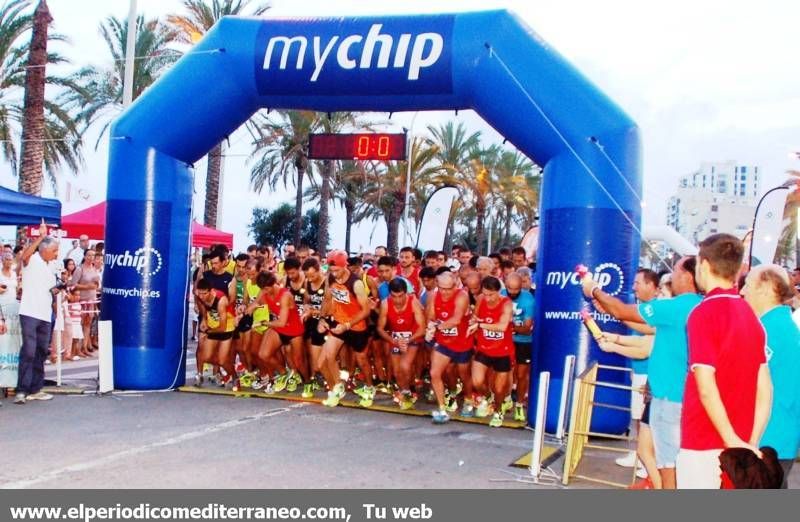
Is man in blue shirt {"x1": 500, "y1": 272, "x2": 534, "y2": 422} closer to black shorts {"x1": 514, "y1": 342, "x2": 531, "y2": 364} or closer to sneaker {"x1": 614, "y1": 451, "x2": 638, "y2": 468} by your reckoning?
black shorts {"x1": 514, "y1": 342, "x2": 531, "y2": 364}

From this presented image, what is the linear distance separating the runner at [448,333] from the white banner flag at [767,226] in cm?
683

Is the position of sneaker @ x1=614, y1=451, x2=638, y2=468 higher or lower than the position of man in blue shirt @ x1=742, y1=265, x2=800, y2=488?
lower

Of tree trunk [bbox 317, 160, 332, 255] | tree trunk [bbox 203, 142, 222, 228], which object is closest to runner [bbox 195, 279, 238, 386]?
tree trunk [bbox 203, 142, 222, 228]

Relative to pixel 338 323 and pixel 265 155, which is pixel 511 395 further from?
pixel 265 155

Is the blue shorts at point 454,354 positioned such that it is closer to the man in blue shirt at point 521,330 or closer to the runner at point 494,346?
the runner at point 494,346

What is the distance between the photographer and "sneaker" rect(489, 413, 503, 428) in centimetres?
864

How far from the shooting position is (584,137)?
809 cm

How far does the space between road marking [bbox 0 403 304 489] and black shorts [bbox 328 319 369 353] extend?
3.60 ft

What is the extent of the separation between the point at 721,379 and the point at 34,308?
7.68 meters

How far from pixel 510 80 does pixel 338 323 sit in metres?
3.49

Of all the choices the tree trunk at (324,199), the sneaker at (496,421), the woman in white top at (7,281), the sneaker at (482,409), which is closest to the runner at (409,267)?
the sneaker at (482,409)

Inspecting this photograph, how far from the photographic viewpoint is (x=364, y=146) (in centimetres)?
1036

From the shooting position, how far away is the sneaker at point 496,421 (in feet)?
28.3

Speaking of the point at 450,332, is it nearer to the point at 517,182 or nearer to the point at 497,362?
the point at 497,362
